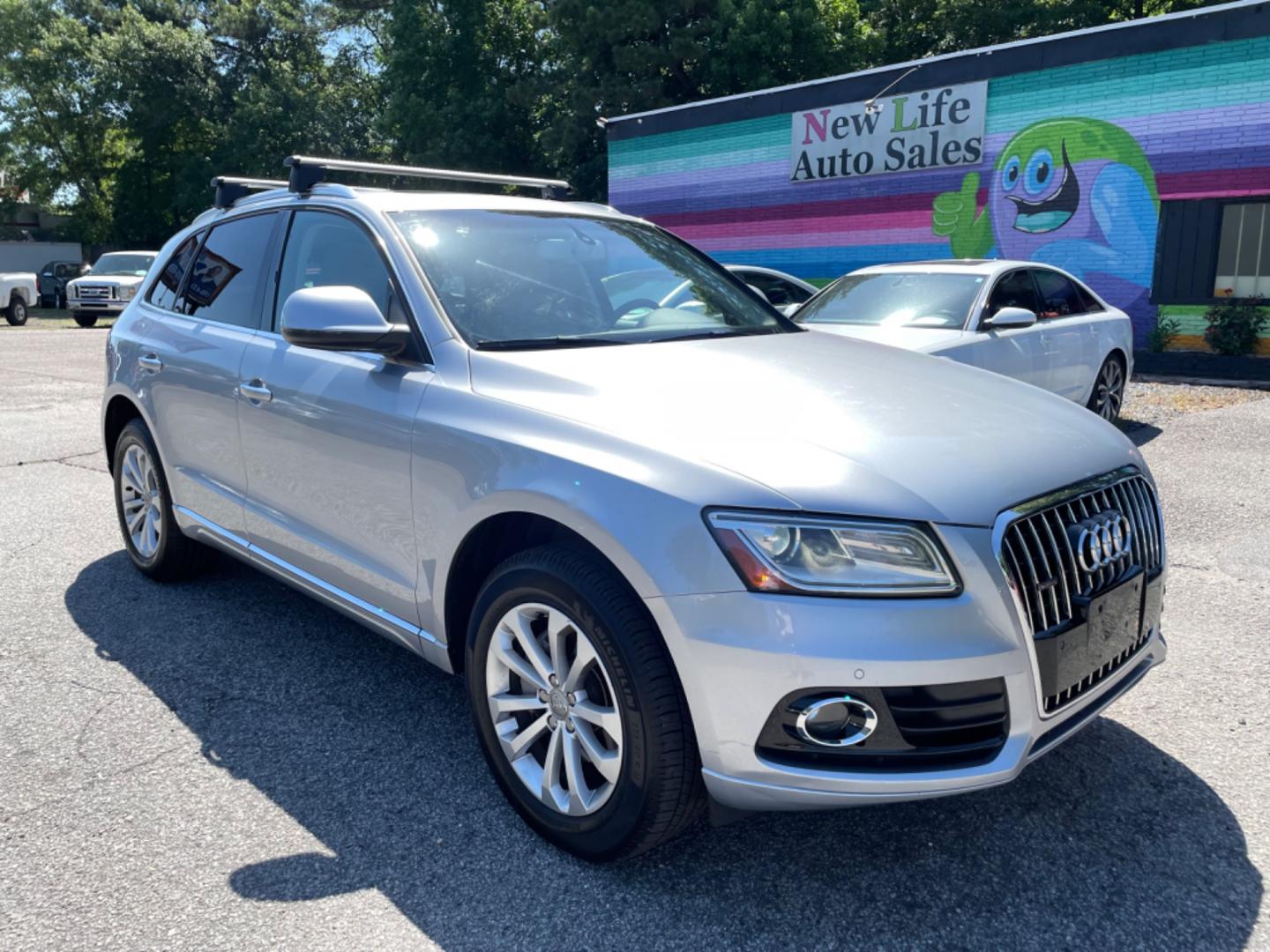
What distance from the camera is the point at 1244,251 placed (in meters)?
14.1

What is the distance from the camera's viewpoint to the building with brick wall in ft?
45.4

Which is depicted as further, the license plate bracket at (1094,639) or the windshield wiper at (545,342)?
the windshield wiper at (545,342)

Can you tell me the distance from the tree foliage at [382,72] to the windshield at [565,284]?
23.9 metres

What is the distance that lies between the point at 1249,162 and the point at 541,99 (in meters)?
22.4

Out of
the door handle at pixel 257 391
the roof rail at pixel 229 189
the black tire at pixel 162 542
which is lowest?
the black tire at pixel 162 542

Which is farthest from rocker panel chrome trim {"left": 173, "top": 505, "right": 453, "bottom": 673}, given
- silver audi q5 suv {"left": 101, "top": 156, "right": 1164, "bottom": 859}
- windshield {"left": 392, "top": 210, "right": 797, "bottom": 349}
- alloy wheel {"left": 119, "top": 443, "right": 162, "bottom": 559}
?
windshield {"left": 392, "top": 210, "right": 797, "bottom": 349}

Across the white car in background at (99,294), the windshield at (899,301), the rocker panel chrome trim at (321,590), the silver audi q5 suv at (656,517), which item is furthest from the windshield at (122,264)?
the silver audi q5 suv at (656,517)

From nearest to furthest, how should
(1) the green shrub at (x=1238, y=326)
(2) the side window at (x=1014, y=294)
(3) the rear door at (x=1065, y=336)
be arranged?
(2) the side window at (x=1014, y=294) → (3) the rear door at (x=1065, y=336) → (1) the green shrub at (x=1238, y=326)

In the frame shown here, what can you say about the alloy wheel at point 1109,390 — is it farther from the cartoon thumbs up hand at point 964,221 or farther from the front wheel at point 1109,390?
the cartoon thumbs up hand at point 964,221

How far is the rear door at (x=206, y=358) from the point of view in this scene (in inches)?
153

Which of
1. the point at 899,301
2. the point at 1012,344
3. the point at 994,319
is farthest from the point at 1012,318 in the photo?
the point at 899,301

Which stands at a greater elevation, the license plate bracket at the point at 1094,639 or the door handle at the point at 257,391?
the door handle at the point at 257,391

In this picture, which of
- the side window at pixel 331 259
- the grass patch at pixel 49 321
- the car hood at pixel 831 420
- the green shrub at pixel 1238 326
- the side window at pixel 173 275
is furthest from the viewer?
the grass patch at pixel 49 321

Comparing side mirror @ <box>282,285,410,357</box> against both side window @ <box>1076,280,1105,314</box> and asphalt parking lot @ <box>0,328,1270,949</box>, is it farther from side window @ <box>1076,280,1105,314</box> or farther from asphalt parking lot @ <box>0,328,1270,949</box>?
side window @ <box>1076,280,1105,314</box>
